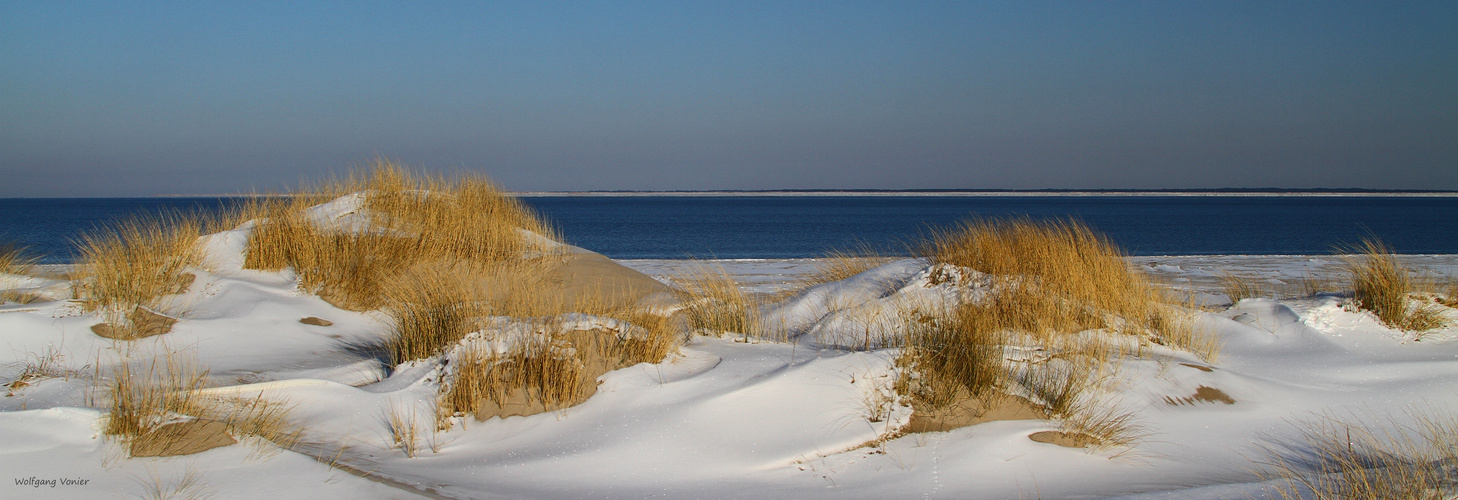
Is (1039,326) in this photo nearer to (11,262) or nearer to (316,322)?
(316,322)

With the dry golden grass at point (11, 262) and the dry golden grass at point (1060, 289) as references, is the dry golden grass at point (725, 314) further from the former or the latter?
the dry golden grass at point (11, 262)

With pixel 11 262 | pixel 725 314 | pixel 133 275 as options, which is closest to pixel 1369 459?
pixel 725 314

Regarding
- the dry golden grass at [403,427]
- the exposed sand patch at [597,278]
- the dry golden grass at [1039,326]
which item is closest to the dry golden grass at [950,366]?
the dry golden grass at [1039,326]

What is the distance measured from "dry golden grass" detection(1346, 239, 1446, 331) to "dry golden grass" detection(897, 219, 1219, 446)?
1.33 metres

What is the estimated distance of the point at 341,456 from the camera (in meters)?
3.08

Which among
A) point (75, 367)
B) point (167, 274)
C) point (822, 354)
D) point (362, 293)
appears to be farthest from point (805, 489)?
point (167, 274)

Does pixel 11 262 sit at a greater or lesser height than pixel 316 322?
greater

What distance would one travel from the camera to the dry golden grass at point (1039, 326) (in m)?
3.58

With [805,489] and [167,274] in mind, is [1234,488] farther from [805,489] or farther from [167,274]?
[167,274]

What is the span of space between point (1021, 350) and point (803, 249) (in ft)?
60.7

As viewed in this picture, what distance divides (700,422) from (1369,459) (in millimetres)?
2642

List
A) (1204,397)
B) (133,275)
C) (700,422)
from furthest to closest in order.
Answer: (133,275) → (1204,397) → (700,422)

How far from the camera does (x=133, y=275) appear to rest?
5410 mm

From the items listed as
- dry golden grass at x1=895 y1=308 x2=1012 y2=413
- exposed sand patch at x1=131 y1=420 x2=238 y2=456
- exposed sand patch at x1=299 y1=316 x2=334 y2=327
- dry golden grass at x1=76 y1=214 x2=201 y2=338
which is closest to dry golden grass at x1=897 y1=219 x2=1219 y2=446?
dry golden grass at x1=895 y1=308 x2=1012 y2=413
